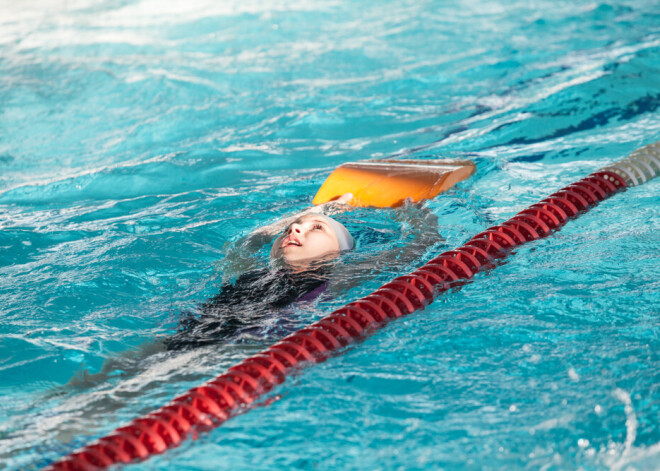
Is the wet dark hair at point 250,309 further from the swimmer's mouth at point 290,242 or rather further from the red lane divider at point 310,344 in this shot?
the red lane divider at point 310,344

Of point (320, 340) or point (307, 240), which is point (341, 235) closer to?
point (307, 240)

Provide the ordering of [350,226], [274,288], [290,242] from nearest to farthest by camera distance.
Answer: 1. [274,288]
2. [290,242]
3. [350,226]

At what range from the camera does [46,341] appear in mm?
3670

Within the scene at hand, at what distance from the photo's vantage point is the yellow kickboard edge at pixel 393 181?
5203 millimetres

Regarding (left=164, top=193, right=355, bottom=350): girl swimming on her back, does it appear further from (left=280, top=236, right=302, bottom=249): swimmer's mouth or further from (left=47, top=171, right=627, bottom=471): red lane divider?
(left=47, top=171, right=627, bottom=471): red lane divider

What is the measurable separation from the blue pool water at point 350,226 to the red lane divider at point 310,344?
0.10 meters

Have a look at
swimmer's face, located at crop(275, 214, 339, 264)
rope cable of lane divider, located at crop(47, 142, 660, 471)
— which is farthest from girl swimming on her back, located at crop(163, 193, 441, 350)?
rope cable of lane divider, located at crop(47, 142, 660, 471)

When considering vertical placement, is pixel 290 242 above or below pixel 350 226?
above

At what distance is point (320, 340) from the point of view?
3182 mm

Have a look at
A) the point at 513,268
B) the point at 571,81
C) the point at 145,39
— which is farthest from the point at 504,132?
the point at 145,39

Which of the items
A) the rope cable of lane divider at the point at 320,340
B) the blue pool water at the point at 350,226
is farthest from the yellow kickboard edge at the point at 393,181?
the rope cable of lane divider at the point at 320,340

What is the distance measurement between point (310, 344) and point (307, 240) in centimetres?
112

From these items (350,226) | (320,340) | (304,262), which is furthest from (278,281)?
(350,226)

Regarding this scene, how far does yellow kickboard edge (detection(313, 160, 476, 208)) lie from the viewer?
205 inches
